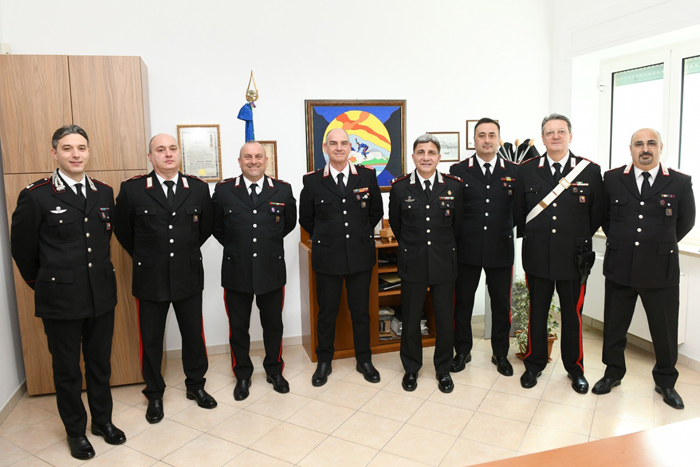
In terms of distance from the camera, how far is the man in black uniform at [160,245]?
3.02m

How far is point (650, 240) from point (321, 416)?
2.26 m

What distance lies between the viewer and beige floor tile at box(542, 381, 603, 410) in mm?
3189

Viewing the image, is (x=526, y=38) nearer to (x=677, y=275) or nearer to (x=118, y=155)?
(x=677, y=275)

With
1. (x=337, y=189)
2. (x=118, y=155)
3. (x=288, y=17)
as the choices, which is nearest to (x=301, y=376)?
(x=337, y=189)

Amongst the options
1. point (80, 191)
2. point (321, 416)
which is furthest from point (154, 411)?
point (80, 191)

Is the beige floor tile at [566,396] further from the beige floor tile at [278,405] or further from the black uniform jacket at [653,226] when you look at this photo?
the beige floor tile at [278,405]

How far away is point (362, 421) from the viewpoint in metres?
3.04

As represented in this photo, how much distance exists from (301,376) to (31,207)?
209 cm

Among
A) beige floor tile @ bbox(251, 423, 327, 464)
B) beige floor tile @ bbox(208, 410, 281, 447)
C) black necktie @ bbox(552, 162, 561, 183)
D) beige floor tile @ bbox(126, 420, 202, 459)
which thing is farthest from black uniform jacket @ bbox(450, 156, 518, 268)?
beige floor tile @ bbox(126, 420, 202, 459)

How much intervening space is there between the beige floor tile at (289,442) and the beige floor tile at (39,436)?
3.93 feet

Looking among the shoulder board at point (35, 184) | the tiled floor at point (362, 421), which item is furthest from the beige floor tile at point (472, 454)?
the shoulder board at point (35, 184)

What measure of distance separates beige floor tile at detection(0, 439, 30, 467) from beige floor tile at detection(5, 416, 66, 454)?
24mm

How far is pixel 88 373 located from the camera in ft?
9.37

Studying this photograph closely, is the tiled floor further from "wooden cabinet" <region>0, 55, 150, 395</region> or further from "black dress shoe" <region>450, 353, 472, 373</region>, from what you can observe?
"wooden cabinet" <region>0, 55, 150, 395</region>
